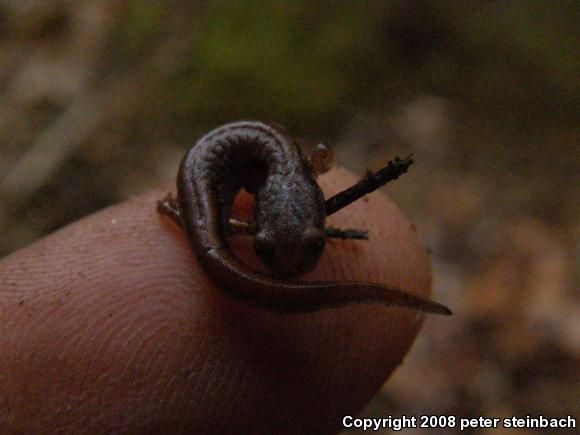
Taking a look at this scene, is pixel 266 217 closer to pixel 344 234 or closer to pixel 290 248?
pixel 290 248

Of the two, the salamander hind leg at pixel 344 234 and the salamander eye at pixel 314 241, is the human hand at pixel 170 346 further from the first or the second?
the salamander eye at pixel 314 241

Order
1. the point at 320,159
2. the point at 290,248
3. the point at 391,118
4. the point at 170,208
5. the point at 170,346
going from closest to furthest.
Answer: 1. the point at 290,248
2. the point at 170,346
3. the point at 320,159
4. the point at 170,208
5. the point at 391,118

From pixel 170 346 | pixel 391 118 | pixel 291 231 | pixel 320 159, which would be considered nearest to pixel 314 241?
pixel 291 231

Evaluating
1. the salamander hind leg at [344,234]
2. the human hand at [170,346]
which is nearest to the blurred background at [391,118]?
the human hand at [170,346]

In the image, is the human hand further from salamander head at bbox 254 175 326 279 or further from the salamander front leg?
salamander head at bbox 254 175 326 279

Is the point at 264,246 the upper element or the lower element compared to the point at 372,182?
lower

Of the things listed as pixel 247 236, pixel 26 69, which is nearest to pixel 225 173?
pixel 247 236

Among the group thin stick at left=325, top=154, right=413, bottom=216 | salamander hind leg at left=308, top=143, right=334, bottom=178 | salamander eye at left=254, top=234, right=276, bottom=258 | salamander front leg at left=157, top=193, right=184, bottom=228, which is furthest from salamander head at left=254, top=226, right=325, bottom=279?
salamander front leg at left=157, top=193, right=184, bottom=228
